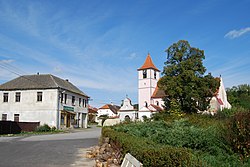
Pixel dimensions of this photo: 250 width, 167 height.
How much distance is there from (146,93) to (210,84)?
2628 cm

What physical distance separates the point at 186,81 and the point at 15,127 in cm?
2335

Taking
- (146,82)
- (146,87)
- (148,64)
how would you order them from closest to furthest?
(146,87) → (146,82) → (148,64)

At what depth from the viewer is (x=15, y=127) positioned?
29.8m

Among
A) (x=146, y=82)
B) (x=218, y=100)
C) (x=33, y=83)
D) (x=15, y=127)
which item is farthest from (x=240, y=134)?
(x=146, y=82)

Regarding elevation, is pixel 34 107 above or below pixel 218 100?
below

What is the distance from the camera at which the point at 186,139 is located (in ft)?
26.7

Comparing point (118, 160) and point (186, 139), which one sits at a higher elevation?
point (186, 139)

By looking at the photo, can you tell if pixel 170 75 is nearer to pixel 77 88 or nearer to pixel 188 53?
pixel 188 53

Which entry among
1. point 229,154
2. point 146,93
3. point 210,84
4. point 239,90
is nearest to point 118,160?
point 229,154

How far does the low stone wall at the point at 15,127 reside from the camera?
2816cm

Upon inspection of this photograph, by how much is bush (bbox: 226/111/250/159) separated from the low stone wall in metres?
26.8

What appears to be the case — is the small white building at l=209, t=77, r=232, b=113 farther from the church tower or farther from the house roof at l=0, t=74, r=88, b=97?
the house roof at l=0, t=74, r=88, b=97

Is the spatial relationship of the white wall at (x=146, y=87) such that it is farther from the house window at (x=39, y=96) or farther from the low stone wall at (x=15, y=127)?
the low stone wall at (x=15, y=127)

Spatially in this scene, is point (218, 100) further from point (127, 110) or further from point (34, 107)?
point (34, 107)
